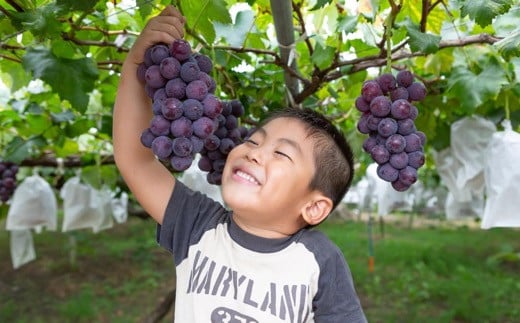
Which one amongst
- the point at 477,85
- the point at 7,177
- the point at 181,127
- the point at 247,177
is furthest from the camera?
the point at 7,177

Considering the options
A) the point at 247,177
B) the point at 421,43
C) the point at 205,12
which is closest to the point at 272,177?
the point at 247,177

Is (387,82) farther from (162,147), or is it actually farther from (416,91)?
(162,147)

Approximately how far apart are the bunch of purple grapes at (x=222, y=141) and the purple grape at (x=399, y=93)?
380 mm

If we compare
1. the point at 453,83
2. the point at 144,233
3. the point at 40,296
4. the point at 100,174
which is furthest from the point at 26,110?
the point at 144,233

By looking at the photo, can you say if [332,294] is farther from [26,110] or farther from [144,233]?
[144,233]

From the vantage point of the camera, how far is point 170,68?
0.92m

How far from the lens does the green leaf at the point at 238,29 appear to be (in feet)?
5.31

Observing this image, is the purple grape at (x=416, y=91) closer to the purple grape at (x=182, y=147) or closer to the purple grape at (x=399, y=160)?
the purple grape at (x=399, y=160)

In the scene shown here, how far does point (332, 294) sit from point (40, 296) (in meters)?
6.27

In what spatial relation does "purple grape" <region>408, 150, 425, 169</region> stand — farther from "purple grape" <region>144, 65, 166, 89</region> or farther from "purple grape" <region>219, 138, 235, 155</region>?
"purple grape" <region>144, 65, 166, 89</region>

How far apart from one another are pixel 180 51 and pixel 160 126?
14 centimetres

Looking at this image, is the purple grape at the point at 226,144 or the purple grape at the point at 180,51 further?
the purple grape at the point at 226,144

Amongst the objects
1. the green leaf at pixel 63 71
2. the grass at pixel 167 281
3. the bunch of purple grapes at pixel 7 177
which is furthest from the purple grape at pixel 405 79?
the grass at pixel 167 281

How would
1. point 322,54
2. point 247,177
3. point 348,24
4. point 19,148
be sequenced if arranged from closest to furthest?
1. point 247,177
2. point 348,24
3. point 322,54
4. point 19,148
